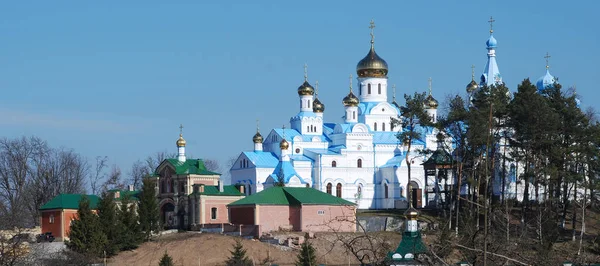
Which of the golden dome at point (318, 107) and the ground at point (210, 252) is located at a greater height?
the golden dome at point (318, 107)

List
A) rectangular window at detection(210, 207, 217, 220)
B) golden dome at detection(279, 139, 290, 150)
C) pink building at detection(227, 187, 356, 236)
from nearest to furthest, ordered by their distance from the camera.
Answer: pink building at detection(227, 187, 356, 236) < rectangular window at detection(210, 207, 217, 220) < golden dome at detection(279, 139, 290, 150)

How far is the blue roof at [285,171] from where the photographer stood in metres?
57.5

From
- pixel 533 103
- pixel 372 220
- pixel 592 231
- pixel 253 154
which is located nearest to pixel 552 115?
pixel 533 103

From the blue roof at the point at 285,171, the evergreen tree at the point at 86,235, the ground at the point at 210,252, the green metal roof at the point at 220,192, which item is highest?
the blue roof at the point at 285,171

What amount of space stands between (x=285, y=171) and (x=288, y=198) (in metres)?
9.95

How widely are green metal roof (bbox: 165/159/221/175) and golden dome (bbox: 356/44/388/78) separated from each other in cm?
1550

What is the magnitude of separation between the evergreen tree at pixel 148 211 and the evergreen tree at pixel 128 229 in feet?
2.63

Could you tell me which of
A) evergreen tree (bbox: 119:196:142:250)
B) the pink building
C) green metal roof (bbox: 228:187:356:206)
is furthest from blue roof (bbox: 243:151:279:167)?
evergreen tree (bbox: 119:196:142:250)

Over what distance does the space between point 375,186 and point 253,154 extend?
24.4ft

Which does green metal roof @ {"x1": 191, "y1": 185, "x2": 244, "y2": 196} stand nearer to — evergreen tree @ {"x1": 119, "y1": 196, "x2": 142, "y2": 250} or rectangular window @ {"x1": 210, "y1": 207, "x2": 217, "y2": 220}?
rectangular window @ {"x1": 210, "y1": 207, "x2": 217, "y2": 220}

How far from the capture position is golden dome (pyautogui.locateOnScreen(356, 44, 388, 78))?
6462 centimetres

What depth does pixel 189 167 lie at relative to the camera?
172 ft

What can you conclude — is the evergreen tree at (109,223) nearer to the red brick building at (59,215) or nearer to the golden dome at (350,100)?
the red brick building at (59,215)

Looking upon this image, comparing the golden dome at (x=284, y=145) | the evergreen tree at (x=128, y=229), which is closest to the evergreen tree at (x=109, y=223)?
the evergreen tree at (x=128, y=229)
